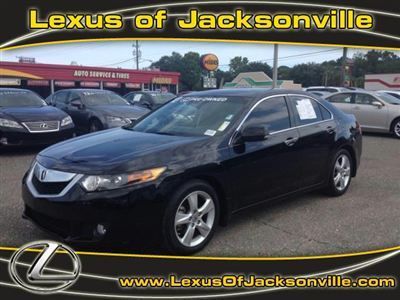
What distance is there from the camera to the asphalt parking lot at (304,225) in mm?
4215

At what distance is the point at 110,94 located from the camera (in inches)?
455

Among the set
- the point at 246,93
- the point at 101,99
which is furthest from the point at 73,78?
the point at 246,93

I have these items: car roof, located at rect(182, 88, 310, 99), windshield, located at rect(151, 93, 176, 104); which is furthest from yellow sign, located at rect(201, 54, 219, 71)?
car roof, located at rect(182, 88, 310, 99)

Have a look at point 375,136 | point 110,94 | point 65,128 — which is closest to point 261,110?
point 65,128

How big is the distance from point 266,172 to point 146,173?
5.29 ft

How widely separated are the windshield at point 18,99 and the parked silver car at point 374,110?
949 cm

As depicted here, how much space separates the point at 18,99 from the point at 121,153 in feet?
22.3

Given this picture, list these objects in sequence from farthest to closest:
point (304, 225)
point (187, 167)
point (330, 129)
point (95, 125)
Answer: point (95, 125)
point (330, 129)
point (304, 225)
point (187, 167)

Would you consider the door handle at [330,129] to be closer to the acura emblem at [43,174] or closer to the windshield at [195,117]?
the windshield at [195,117]

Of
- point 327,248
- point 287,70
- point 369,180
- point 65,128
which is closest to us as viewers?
point 327,248

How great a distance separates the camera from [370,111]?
43.0 feet

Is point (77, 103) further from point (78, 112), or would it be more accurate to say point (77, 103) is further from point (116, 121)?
point (116, 121)

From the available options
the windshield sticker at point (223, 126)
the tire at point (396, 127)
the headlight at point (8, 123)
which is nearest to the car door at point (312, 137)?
the windshield sticker at point (223, 126)

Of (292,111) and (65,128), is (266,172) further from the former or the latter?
(65,128)
